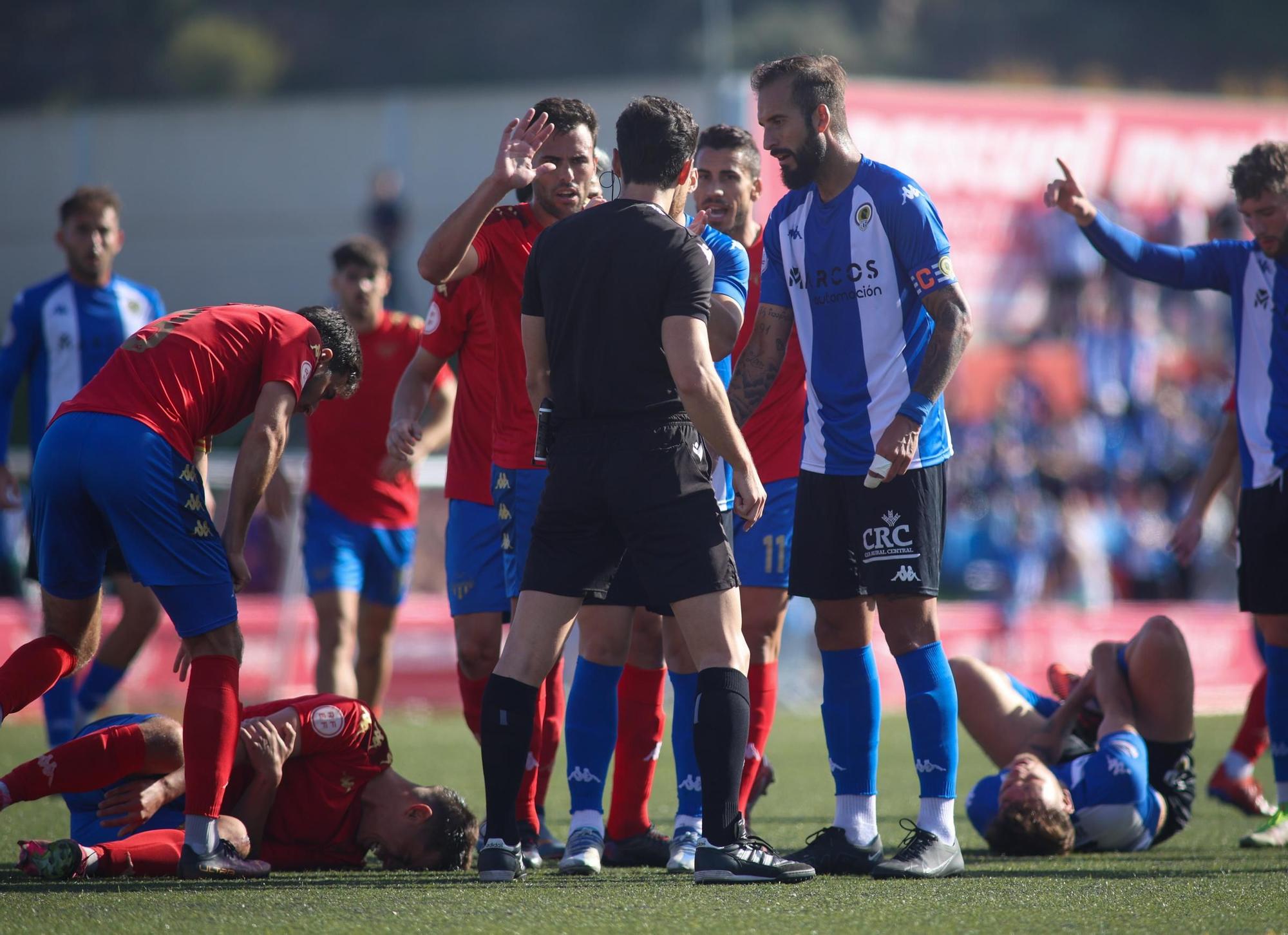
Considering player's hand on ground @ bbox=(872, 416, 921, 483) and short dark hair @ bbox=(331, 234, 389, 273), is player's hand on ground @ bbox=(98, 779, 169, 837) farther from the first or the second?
short dark hair @ bbox=(331, 234, 389, 273)

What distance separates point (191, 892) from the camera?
14.3 ft

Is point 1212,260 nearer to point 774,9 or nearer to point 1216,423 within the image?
point 1216,423

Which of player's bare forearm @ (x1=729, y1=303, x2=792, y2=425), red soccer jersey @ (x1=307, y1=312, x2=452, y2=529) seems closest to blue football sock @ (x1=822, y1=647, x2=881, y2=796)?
player's bare forearm @ (x1=729, y1=303, x2=792, y2=425)

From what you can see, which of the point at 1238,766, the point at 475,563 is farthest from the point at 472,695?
the point at 1238,766

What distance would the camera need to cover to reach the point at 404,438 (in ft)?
19.2

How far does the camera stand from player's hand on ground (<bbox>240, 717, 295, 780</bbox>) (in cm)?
500

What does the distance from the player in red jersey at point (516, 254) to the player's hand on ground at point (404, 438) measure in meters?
0.31

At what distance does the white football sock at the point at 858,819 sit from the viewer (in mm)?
5070

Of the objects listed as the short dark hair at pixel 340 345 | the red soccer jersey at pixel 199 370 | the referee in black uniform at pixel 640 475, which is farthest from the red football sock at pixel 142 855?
the short dark hair at pixel 340 345

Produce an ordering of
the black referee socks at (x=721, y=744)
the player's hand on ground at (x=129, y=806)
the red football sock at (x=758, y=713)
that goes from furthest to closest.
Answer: the red football sock at (x=758, y=713), the player's hand on ground at (x=129, y=806), the black referee socks at (x=721, y=744)

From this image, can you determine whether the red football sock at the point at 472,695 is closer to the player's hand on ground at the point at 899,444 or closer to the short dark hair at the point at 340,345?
the short dark hair at the point at 340,345

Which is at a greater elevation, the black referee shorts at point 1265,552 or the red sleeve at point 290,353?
the red sleeve at point 290,353

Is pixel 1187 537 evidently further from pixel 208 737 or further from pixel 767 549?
pixel 208 737

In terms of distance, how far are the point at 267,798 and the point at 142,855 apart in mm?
441
